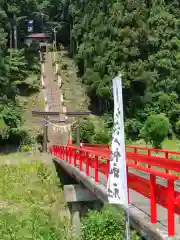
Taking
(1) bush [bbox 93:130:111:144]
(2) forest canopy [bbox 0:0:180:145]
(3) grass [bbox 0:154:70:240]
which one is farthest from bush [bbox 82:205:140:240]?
(2) forest canopy [bbox 0:0:180:145]

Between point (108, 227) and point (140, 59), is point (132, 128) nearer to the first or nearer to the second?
point (140, 59)

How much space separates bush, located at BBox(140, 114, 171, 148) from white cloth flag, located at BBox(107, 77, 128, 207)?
81.1 feet

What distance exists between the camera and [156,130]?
31.5 meters

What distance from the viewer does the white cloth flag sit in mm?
6457

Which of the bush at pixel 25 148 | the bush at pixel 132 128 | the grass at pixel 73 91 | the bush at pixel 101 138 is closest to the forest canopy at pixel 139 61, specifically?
the bush at pixel 132 128

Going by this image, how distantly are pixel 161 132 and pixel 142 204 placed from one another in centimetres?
2328

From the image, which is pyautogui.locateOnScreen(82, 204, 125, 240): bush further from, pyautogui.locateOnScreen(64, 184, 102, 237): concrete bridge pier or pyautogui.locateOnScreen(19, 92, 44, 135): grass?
pyautogui.locateOnScreen(19, 92, 44, 135): grass

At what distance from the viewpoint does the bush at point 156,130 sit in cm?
3116

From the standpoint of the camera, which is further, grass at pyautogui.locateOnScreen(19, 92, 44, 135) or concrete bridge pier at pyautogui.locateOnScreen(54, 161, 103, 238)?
grass at pyautogui.locateOnScreen(19, 92, 44, 135)

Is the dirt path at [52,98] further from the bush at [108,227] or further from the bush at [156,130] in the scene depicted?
the bush at [108,227]

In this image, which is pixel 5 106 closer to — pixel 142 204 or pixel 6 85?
pixel 6 85

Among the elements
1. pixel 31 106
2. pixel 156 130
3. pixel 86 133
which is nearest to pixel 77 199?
pixel 156 130

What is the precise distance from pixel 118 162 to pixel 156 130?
25361 millimetres

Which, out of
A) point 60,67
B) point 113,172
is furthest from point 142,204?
point 60,67
